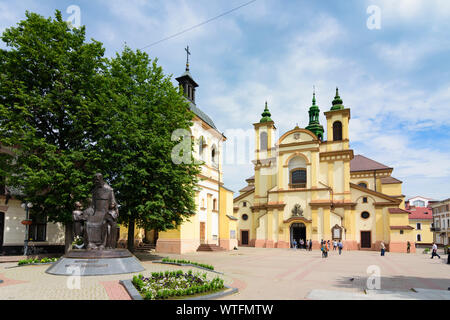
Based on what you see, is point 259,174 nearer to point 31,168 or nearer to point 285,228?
point 285,228

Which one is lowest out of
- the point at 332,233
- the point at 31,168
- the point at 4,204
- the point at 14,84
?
the point at 332,233

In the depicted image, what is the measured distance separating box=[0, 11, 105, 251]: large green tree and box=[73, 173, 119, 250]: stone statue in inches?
122

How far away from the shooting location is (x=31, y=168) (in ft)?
54.3

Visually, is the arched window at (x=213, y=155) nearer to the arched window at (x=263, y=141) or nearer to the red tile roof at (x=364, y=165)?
the arched window at (x=263, y=141)

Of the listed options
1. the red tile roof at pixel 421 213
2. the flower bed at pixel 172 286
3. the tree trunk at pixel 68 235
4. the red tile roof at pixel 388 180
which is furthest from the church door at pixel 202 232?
the red tile roof at pixel 421 213

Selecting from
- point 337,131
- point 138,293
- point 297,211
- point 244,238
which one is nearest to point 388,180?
point 337,131

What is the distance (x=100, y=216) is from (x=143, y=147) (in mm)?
5533

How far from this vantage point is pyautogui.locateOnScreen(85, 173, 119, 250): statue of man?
13.6m

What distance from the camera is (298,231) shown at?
43.3 meters

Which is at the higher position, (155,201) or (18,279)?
(155,201)

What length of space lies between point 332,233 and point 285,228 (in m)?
6.12

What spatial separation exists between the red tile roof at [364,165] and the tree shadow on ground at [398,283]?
134 ft

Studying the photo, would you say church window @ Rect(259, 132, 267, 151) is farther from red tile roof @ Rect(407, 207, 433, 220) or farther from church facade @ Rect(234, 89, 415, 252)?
red tile roof @ Rect(407, 207, 433, 220)
